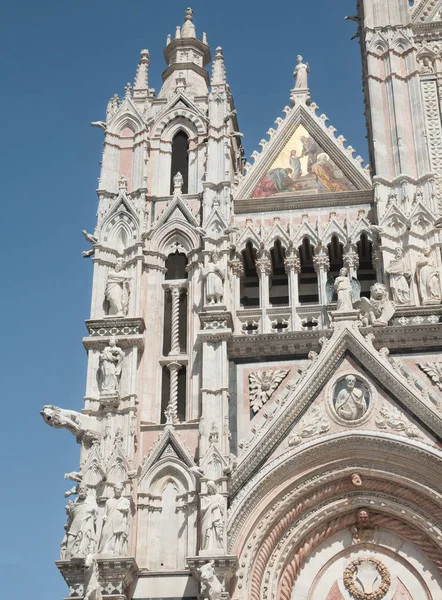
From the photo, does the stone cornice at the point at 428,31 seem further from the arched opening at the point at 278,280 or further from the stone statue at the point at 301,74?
the arched opening at the point at 278,280

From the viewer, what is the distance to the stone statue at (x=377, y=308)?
1917 cm

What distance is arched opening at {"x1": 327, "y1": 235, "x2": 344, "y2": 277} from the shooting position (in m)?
20.9

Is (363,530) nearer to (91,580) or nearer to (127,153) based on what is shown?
(91,580)

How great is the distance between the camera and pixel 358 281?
2069 cm

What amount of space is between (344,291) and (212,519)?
15.8 ft

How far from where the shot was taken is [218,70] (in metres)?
23.0

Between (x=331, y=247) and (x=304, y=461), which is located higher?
(x=331, y=247)

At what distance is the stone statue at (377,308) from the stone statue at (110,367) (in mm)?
4329

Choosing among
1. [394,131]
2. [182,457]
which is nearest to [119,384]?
[182,457]

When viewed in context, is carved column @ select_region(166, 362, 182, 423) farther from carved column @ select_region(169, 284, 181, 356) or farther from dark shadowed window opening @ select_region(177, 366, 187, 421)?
carved column @ select_region(169, 284, 181, 356)

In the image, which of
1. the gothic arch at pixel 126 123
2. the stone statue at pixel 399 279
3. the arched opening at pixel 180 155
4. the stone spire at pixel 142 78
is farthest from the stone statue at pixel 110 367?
the stone spire at pixel 142 78

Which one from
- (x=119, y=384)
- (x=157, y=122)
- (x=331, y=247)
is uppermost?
(x=157, y=122)

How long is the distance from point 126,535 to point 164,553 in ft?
2.54

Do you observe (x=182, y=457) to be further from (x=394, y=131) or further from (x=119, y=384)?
(x=394, y=131)
